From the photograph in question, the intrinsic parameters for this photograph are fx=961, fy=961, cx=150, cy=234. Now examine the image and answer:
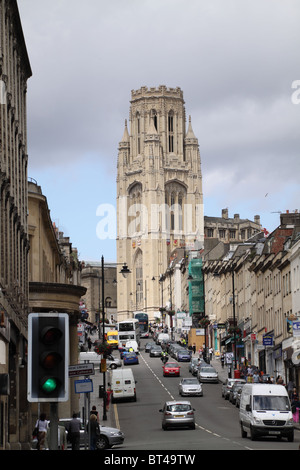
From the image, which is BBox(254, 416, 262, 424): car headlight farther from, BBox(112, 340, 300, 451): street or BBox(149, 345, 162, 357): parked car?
BBox(149, 345, 162, 357): parked car

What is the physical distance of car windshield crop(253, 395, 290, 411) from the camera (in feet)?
107

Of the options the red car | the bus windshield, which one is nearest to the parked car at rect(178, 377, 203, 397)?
the red car

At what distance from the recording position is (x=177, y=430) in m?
38.6

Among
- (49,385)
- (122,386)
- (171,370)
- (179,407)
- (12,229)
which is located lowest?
(179,407)

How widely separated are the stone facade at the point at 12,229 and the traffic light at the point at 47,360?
11380 mm

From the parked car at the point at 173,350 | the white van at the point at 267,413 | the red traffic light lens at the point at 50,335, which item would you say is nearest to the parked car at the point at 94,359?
the parked car at the point at 173,350

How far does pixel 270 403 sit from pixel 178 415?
6.64m

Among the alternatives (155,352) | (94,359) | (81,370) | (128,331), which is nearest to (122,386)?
(94,359)

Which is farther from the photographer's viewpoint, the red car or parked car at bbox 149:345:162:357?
parked car at bbox 149:345:162:357

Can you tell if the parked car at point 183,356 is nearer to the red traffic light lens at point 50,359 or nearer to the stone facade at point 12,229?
the stone facade at point 12,229

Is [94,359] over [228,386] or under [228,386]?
over

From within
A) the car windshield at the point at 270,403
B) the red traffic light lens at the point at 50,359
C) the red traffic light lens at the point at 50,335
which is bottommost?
the car windshield at the point at 270,403

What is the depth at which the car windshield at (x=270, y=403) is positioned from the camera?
32531mm

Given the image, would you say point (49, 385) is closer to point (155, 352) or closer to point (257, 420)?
point (257, 420)
